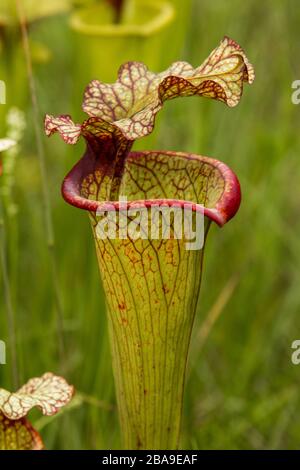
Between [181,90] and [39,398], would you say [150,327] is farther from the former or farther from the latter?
[181,90]

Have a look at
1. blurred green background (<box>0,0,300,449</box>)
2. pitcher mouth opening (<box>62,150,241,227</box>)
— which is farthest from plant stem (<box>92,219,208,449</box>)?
blurred green background (<box>0,0,300,449</box>)

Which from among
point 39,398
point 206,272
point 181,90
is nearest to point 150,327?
point 39,398

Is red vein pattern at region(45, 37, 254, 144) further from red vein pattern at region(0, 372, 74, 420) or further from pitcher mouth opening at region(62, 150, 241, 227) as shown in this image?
red vein pattern at region(0, 372, 74, 420)

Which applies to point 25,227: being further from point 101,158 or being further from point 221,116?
point 101,158

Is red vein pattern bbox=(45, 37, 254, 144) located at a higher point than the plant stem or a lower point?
higher

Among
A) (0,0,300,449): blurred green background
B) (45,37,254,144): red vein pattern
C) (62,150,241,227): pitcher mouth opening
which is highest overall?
(45,37,254,144): red vein pattern
